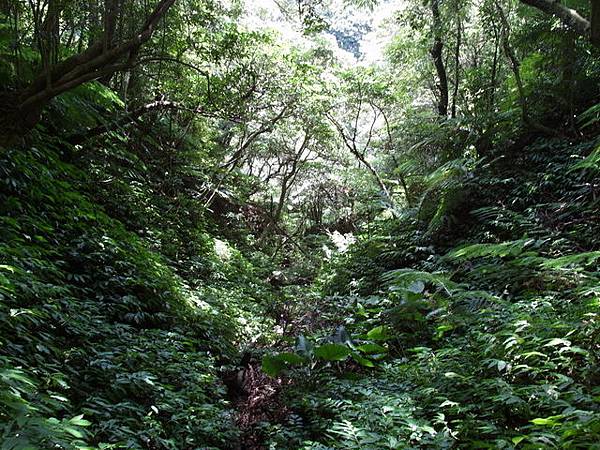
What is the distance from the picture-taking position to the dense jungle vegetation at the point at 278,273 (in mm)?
2895

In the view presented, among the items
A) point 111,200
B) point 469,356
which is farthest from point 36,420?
point 111,200

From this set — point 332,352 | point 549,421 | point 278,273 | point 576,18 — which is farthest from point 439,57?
point 549,421

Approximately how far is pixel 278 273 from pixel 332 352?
7.71 meters

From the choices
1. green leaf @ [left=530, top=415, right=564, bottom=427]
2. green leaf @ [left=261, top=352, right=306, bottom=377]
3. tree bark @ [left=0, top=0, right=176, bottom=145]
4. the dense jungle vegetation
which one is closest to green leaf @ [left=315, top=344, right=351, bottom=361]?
the dense jungle vegetation

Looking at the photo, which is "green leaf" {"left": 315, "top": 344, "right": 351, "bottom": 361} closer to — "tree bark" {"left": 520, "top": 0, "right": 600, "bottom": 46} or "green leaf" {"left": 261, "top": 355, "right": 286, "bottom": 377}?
"green leaf" {"left": 261, "top": 355, "right": 286, "bottom": 377}

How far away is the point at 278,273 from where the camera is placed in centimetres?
1212

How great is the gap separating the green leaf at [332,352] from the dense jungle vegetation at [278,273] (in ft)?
0.07

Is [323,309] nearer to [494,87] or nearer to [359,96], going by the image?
[494,87]

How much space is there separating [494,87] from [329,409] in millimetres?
7756

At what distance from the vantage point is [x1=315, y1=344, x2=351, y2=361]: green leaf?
441 cm

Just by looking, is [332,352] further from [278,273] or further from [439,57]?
[439,57]

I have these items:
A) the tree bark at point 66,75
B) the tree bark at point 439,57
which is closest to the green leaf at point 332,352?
the tree bark at point 66,75

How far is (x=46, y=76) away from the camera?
428 cm

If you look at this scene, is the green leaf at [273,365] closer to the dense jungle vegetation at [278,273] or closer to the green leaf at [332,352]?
the dense jungle vegetation at [278,273]
